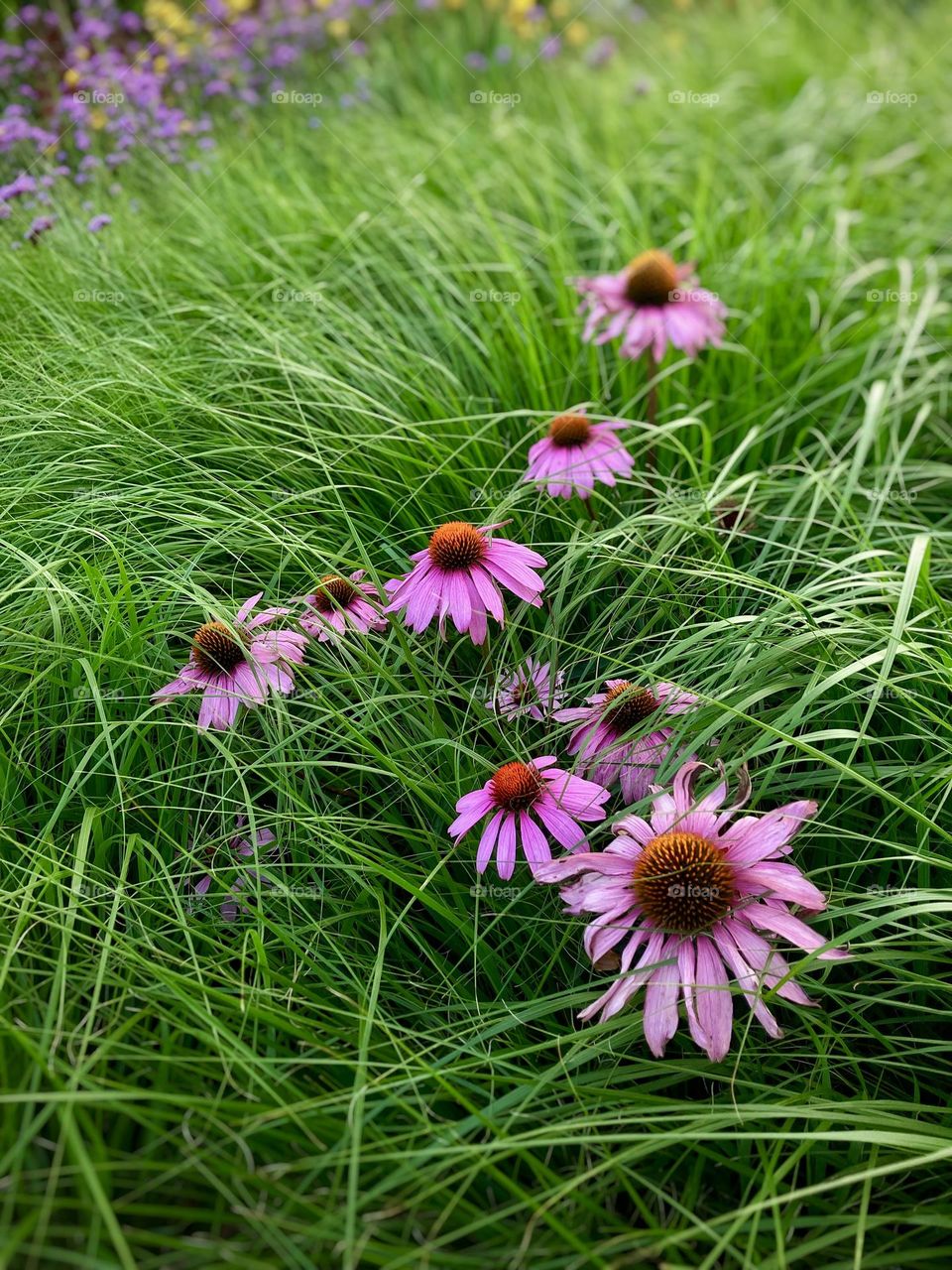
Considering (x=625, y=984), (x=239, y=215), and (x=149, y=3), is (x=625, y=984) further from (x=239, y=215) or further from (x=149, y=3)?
(x=149, y=3)

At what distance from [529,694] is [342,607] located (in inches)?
14.1

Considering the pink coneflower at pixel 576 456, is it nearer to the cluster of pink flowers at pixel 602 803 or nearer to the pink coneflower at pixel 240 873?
the cluster of pink flowers at pixel 602 803

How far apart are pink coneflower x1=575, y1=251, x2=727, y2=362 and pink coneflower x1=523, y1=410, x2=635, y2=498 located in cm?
48

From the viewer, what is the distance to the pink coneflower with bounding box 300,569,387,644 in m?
1.83

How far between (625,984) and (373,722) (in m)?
0.56

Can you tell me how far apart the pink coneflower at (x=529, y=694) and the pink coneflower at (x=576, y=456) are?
38 cm

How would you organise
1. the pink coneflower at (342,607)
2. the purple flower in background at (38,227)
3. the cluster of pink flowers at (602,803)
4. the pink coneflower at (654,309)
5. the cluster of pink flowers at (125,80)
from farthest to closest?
the cluster of pink flowers at (125,80), the purple flower in background at (38,227), the pink coneflower at (654,309), the pink coneflower at (342,607), the cluster of pink flowers at (602,803)

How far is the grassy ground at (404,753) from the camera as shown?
4.21 ft

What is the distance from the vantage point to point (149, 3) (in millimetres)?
4324

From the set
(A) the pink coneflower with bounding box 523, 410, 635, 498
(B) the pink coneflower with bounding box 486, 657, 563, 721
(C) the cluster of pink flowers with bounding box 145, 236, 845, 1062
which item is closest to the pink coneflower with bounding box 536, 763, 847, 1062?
(C) the cluster of pink flowers with bounding box 145, 236, 845, 1062

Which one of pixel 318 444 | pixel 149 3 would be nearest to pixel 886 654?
pixel 318 444

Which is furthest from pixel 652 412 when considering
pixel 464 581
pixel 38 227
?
pixel 38 227

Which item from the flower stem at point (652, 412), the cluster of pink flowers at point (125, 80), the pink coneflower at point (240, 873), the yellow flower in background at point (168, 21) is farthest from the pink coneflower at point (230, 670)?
the yellow flower in background at point (168, 21)

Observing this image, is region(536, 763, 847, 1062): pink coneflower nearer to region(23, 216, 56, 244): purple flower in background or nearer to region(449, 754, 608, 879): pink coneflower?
region(449, 754, 608, 879): pink coneflower
